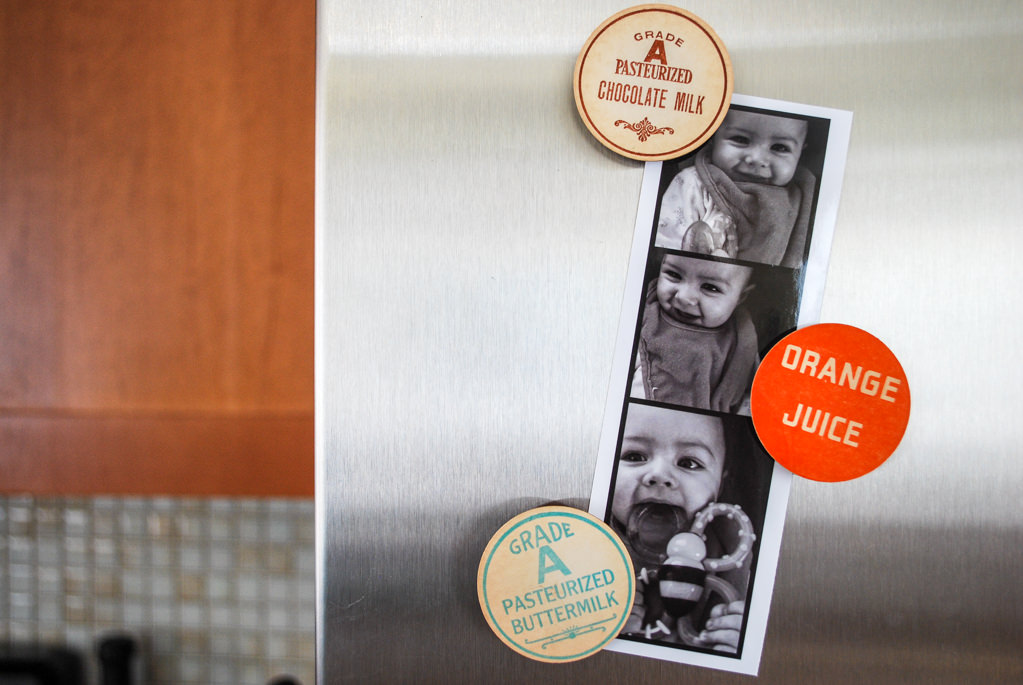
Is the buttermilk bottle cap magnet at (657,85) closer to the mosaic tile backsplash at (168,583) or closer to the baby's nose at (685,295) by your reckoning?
the baby's nose at (685,295)

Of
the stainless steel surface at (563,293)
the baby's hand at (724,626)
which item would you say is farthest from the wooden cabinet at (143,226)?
the baby's hand at (724,626)

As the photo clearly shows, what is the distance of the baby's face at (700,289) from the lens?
1.31ft

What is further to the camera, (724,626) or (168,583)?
(168,583)

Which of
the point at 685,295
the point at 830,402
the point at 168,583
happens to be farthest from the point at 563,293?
the point at 168,583

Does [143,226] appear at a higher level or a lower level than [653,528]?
higher

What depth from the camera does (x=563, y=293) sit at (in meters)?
0.40

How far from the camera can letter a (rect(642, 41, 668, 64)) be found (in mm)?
398

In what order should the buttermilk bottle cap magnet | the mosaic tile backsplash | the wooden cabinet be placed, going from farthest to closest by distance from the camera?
the mosaic tile backsplash → the wooden cabinet → the buttermilk bottle cap magnet

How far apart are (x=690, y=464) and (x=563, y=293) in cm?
12

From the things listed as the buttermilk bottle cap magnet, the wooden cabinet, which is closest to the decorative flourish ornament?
the buttermilk bottle cap magnet

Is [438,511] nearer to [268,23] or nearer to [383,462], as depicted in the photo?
[383,462]

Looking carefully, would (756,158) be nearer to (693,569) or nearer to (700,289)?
(700,289)

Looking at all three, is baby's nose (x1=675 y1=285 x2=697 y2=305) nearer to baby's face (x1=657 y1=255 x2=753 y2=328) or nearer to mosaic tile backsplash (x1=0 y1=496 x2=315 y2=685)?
baby's face (x1=657 y1=255 x2=753 y2=328)

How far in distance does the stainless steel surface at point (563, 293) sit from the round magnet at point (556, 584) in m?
0.01
